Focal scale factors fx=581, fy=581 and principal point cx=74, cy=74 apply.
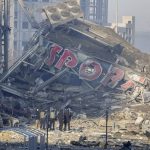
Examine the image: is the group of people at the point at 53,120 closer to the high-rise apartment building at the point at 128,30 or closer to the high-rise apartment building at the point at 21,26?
the high-rise apartment building at the point at 128,30

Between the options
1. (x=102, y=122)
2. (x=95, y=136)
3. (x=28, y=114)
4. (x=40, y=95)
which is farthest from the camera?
(x=40, y=95)

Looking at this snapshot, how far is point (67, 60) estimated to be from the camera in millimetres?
40531

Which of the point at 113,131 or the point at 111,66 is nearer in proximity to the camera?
the point at 113,131

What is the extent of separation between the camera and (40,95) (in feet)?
124

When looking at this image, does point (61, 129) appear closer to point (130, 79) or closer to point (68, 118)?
point (68, 118)

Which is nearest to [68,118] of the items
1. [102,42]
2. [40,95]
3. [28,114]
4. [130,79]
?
[28,114]

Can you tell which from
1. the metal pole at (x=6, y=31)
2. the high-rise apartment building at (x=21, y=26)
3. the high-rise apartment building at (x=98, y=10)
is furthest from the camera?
the high-rise apartment building at (x=98, y=10)

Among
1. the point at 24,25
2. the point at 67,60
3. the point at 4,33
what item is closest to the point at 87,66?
the point at 67,60

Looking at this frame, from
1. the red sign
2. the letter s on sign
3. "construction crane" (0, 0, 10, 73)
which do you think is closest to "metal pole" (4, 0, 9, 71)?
"construction crane" (0, 0, 10, 73)

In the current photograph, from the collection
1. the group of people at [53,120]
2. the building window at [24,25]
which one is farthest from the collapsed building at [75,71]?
the building window at [24,25]

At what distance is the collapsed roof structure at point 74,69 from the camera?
3794cm

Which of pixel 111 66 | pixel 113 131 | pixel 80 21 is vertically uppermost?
pixel 80 21

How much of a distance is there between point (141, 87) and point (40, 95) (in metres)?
6.82

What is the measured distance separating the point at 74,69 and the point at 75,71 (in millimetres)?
182
